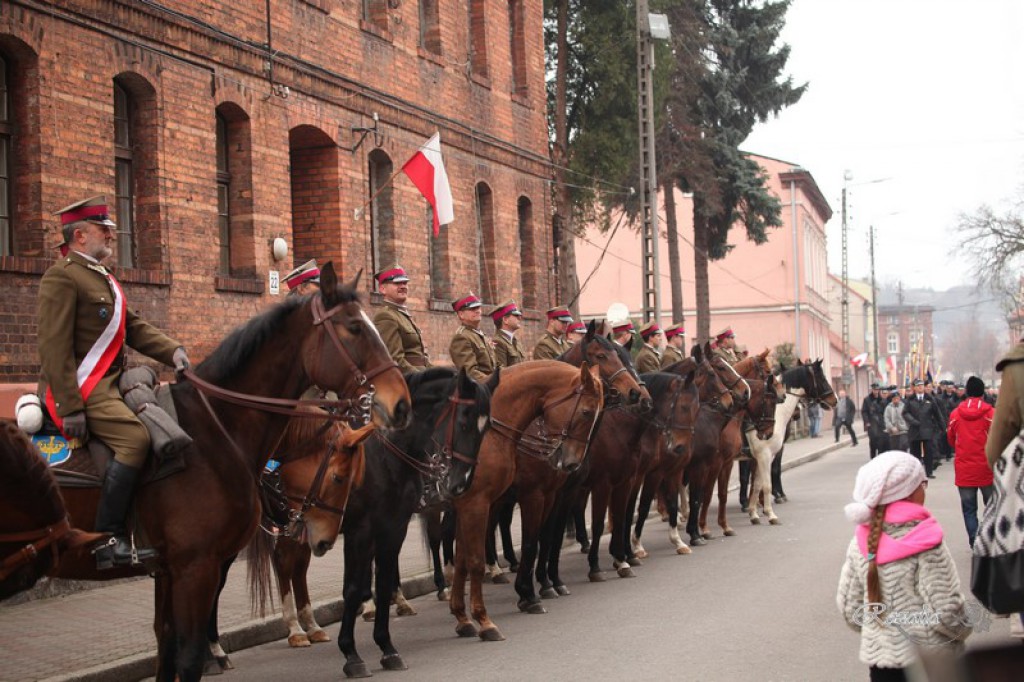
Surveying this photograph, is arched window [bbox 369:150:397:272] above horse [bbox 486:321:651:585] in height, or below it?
above

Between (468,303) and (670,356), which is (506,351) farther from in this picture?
(670,356)

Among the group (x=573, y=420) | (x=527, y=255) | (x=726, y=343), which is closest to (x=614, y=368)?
(x=573, y=420)

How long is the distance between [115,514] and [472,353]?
6257mm

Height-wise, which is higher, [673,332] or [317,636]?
[673,332]

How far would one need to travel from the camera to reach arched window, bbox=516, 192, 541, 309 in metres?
26.9

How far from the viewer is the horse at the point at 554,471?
37.9 feet

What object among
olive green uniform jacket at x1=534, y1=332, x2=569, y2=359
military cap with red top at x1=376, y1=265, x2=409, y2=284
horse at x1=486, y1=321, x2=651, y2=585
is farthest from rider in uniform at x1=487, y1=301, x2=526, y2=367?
military cap with red top at x1=376, y1=265, x2=409, y2=284

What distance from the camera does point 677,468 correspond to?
1608cm

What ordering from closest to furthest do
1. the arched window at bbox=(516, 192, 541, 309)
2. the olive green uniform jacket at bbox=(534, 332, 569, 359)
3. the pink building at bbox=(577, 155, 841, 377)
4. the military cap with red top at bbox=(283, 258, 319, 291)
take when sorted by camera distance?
1. the military cap with red top at bbox=(283, 258, 319, 291)
2. the olive green uniform jacket at bbox=(534, 332, 569, 359)
3. the arched window at bbox=(516, 192, 541, 309)
4. the pink building at bbox=(577, 155, 841, 377)

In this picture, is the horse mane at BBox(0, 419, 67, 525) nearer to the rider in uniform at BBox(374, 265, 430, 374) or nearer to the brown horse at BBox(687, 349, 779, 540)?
the rider in uniform at BBox(374, 265, 430, 374)

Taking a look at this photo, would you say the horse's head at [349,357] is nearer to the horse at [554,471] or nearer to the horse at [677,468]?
the horse at [554,471]

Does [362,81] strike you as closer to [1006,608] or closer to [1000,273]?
[1006,608]

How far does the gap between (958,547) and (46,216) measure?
35.8 ft

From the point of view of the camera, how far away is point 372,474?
969cm
